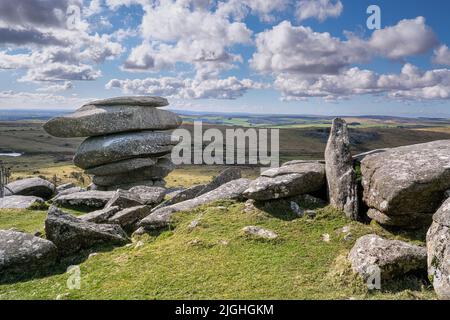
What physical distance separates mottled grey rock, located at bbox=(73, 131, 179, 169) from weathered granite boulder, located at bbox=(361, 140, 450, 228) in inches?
1032

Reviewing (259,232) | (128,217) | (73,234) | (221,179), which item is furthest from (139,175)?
(259,232)

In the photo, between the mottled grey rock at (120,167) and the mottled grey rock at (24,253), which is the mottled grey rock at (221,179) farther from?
the mottled grey rock at (120,167)

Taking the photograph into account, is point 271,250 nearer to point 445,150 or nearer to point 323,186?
point 323,186

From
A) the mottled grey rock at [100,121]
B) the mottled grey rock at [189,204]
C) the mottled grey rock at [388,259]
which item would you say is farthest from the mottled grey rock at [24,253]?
the mottled grey rock at [100,121]

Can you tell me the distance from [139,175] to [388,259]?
3215cm

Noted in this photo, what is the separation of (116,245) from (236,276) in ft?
24.0

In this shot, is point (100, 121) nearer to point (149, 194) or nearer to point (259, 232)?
point (149, 194)

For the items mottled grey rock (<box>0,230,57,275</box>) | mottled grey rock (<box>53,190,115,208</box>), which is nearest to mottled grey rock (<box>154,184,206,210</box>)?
mottled grey rock (<box>53,190,115,208</box>)

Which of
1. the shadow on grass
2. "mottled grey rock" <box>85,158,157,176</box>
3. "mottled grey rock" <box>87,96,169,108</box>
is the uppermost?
"mottled grey rock" <box>87,96,169,108</box>

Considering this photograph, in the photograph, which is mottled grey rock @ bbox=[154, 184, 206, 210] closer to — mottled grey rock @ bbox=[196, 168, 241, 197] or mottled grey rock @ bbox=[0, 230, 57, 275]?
mottled grey rock @ bbox=[196, 168, 241, 197]

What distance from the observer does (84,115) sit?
123 ft

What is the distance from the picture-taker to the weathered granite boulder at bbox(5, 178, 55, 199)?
38.3 m
